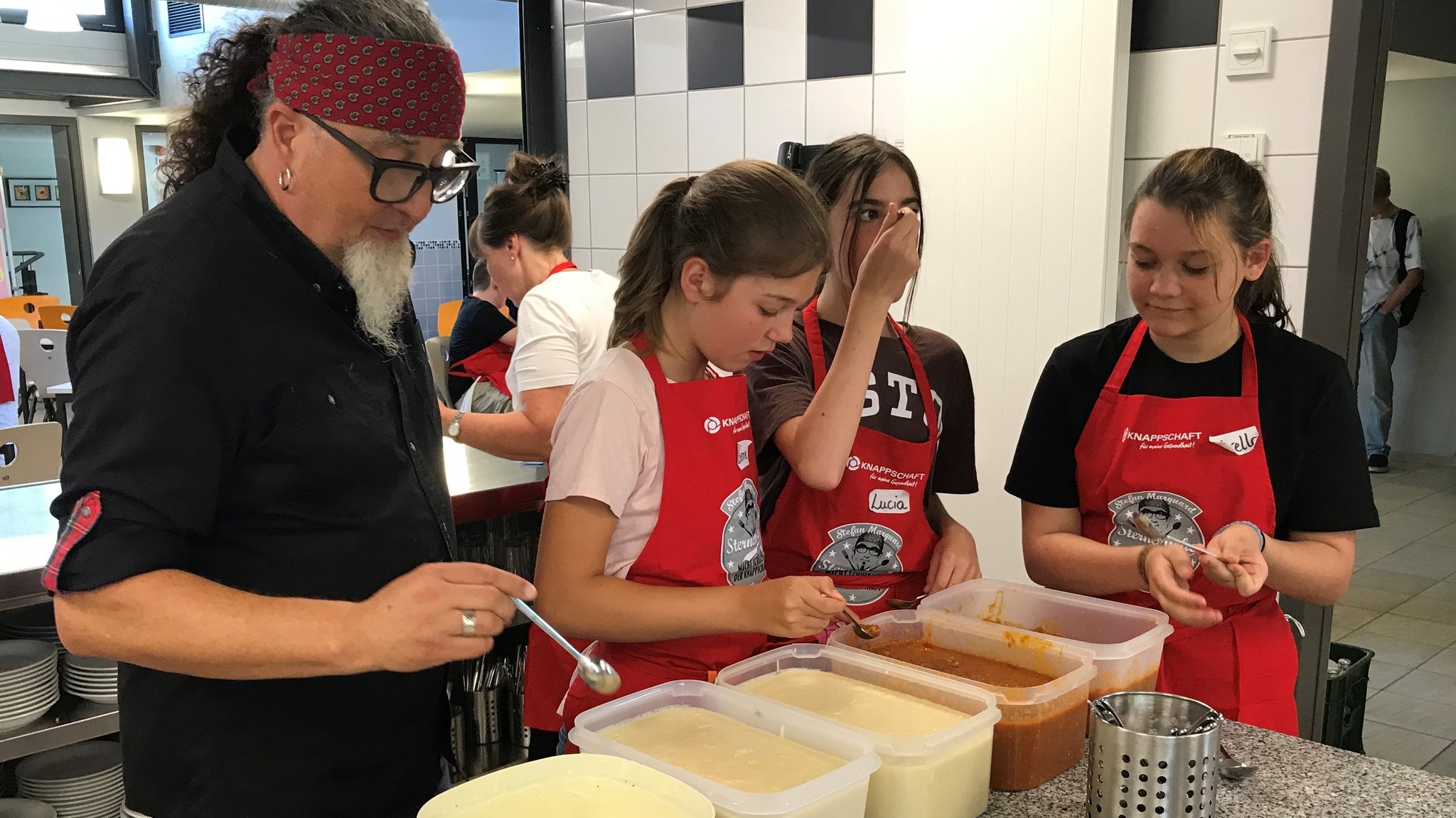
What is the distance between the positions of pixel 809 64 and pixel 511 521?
5.97 feet

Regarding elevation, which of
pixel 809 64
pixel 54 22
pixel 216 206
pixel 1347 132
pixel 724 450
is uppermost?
pixel 54 22

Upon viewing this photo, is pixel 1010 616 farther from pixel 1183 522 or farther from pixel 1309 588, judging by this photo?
pixel 1309 588

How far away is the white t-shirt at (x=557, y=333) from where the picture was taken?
2.45 metres

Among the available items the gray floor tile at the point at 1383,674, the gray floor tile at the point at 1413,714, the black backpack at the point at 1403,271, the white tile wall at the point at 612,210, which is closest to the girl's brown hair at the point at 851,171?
the white tile wall at the point at 612,210

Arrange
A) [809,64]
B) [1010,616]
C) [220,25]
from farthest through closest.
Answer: [809,64] < [1010,616] < [220,25]

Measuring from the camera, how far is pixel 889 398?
5.75 feet

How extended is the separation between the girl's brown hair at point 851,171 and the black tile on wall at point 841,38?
5.55 feet

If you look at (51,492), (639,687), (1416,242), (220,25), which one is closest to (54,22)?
(51,492)

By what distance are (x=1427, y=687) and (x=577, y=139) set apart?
12.7ft

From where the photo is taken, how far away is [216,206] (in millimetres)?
1146

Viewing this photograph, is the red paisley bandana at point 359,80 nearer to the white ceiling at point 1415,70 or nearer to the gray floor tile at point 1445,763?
the gray floor tile at point 1445,763

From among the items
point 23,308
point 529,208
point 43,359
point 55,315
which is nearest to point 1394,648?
point 529,208

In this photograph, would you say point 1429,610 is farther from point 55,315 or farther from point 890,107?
point 55,315

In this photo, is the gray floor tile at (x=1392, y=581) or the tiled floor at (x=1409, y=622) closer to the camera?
the tiled floor at (x=1409, y=622)
